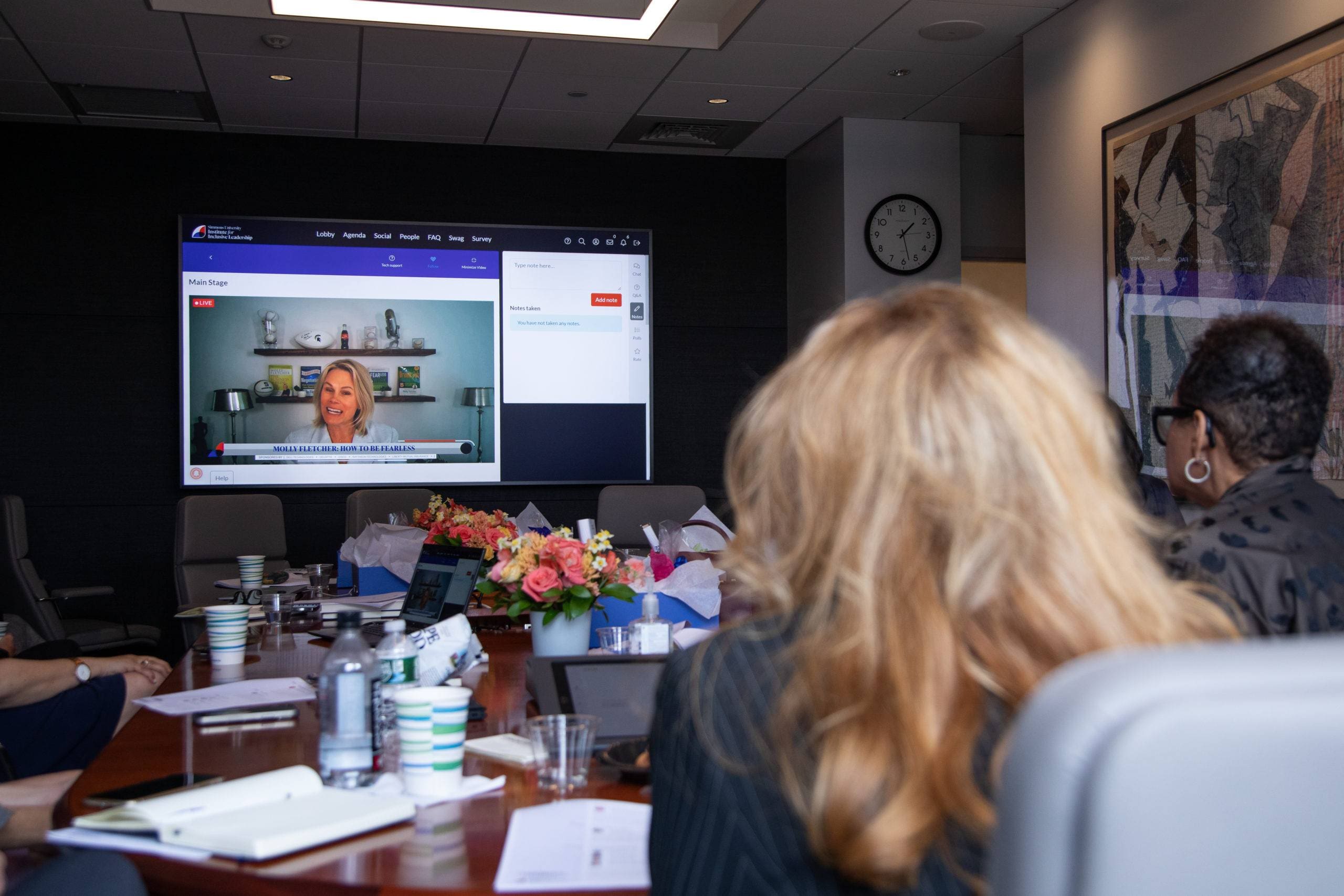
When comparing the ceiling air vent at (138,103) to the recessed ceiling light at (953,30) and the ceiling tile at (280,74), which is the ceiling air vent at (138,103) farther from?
the recessed ceiling light at (953,30)

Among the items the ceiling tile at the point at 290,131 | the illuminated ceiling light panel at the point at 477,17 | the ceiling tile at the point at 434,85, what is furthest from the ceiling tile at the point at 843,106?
the ceiling tile at the point at 290,131

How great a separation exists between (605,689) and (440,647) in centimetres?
38

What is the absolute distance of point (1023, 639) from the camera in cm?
74

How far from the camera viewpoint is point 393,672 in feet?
5.48

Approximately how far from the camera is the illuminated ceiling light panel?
14.2 feet

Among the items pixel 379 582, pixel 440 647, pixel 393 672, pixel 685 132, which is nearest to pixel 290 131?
pixel 685 132

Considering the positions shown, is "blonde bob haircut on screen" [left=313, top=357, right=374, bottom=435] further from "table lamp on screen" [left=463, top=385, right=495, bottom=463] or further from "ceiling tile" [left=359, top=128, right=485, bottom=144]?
"ceiling tile" [left=359, top=128, right=485, bottom=144]

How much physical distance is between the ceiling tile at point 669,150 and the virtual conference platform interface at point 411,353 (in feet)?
1.61

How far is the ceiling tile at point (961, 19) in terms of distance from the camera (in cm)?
436

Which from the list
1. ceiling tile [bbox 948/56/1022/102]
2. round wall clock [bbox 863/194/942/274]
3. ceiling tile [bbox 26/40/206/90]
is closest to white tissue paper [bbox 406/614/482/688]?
ceiling tile [bbox 26/40/206/90]

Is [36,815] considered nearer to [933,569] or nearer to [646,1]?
[933,569]

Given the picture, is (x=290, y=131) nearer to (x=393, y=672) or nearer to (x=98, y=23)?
(x=98, y=23)

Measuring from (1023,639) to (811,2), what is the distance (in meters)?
4.00

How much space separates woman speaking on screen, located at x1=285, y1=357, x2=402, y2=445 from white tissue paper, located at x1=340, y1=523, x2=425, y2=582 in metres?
2.39
